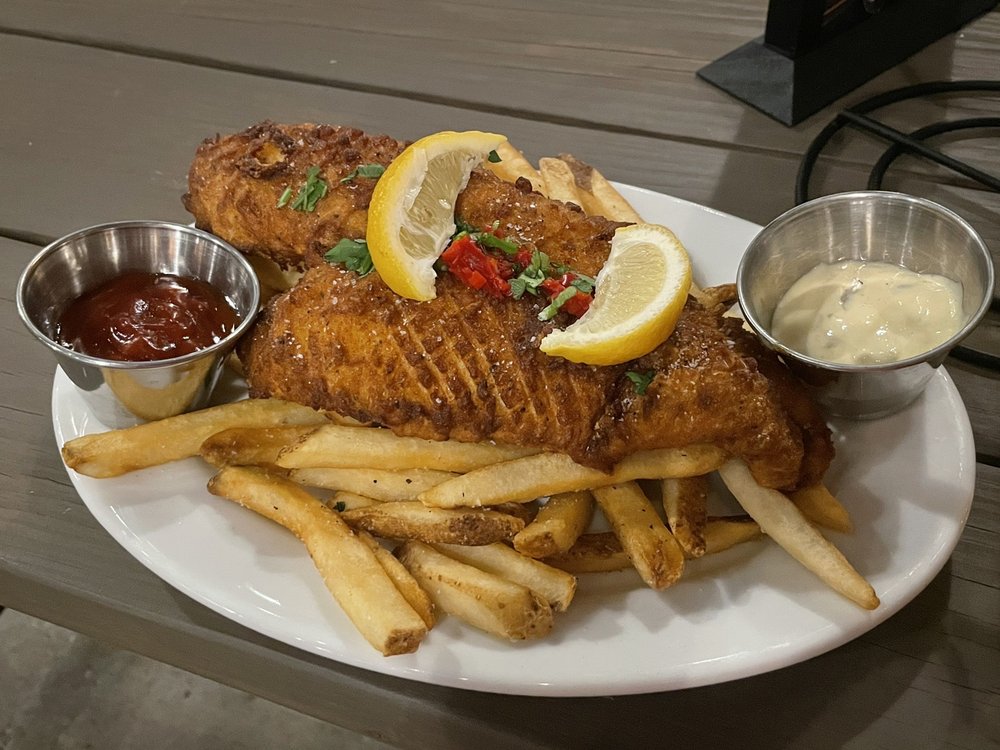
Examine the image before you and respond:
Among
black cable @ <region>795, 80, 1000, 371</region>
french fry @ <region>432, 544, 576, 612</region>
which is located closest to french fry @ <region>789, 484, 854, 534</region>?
french fry @ <region>432, 544, 576, 612</region>

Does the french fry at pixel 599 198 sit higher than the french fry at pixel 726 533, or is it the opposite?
the french fry at pixel 599 198

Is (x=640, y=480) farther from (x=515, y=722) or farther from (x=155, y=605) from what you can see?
(x=155, y=605)

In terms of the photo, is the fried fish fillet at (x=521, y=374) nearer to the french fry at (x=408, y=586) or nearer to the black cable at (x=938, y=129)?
the french fry at (x=408, y=586)

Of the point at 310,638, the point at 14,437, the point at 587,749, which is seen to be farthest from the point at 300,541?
the point at 14,437

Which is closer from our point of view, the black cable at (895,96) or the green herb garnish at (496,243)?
the green herb garnish at (496,243)

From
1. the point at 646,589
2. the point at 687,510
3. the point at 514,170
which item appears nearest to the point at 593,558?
the point at 646,589

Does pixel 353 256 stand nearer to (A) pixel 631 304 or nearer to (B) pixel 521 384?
(B) pixel 521 384

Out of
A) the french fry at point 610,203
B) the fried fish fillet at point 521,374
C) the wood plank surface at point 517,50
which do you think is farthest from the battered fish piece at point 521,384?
the wood plank surface at point 517,50
